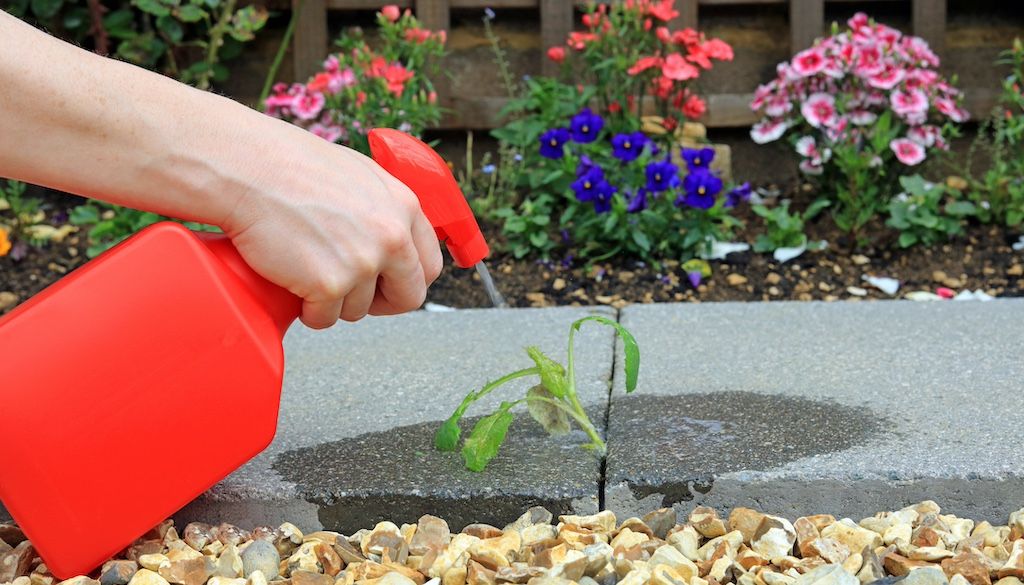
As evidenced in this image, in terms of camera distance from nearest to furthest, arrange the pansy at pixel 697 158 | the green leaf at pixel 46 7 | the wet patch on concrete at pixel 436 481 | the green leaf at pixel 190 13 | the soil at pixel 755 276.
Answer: the wet patch on concrete at pixel 436 481
the soil at pixel 755 276
the pansy at pixel 697 158
the green leaf at pixel 190 13
the green leaf at pixel 46 7

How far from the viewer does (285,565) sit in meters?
1.17

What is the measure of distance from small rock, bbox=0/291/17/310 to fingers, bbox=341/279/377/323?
5.30 feet

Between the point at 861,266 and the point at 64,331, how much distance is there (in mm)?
1920

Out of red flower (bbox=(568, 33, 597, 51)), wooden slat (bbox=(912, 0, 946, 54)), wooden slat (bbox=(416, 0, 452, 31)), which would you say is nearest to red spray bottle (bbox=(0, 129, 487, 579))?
red flower (bbox=(568, 33, 597, 51))

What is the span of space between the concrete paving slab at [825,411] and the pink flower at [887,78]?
79 cm

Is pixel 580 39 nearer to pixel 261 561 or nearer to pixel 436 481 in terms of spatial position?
pixel 436 481

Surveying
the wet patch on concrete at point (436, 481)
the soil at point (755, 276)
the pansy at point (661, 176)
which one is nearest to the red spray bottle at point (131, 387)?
the wet patch on concrete at point (436, 481)

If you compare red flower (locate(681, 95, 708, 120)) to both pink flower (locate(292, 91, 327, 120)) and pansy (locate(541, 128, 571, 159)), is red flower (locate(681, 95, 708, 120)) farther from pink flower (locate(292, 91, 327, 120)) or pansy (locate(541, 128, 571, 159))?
pink flower (locate(292, 91, 327, 120))

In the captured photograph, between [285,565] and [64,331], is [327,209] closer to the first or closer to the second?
[64,331]

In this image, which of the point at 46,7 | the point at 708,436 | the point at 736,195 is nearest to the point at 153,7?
the point at 46,7

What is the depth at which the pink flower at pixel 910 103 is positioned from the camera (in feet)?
8.38

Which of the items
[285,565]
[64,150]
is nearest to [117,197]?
[64,150]

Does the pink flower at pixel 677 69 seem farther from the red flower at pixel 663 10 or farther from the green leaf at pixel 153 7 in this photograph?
the green leaf at pixel 153 7

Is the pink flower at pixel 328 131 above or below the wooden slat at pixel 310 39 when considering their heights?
below
